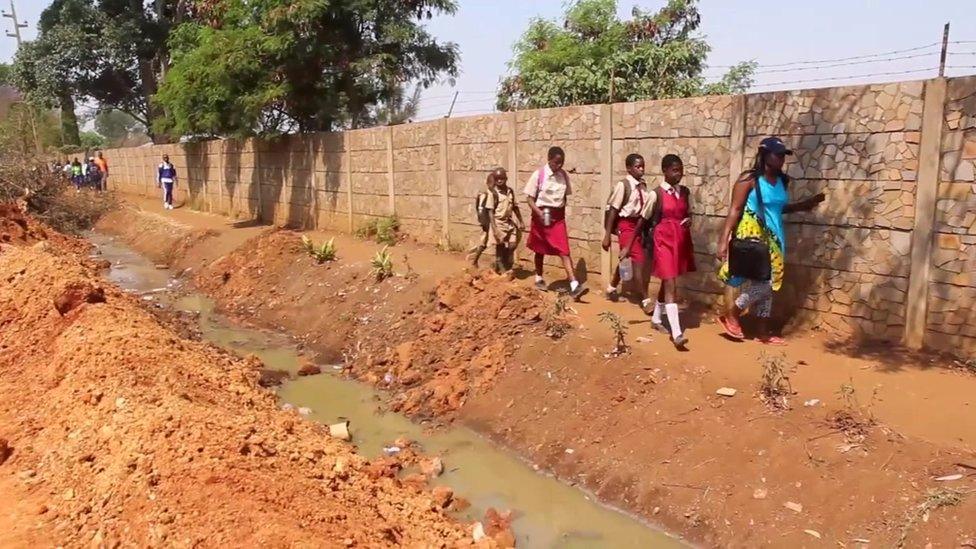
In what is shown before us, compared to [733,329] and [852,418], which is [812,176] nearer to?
[733,329]

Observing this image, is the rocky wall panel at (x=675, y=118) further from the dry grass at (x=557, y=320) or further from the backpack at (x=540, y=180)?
the dry grass at (x=557, y=320)

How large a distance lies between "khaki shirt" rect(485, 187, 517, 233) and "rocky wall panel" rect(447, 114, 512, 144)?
1.02 metres

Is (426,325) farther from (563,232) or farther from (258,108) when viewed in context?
(258,108)

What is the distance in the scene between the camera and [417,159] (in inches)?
444

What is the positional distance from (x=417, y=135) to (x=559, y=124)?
11.0ft

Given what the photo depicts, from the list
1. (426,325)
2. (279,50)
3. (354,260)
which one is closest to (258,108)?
(279,50)

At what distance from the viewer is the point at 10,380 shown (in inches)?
257

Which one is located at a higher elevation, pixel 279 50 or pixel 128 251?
pixel 279 50

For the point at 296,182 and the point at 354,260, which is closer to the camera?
the point at 354,260

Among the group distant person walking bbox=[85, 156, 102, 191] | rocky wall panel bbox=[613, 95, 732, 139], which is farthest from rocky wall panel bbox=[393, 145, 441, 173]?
distant person walking bbox=[85, 156, 102, 191]

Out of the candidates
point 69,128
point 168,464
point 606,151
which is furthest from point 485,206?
point 69,128

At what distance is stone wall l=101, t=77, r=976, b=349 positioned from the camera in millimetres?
5387

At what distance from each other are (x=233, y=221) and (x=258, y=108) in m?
4.78

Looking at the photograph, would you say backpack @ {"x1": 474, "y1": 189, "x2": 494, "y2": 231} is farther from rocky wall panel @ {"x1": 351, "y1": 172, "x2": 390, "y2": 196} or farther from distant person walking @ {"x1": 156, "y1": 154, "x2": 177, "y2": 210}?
distant person walking @ {"x1": 156, "y1": 154, "x2": 177, "y2": 210}
